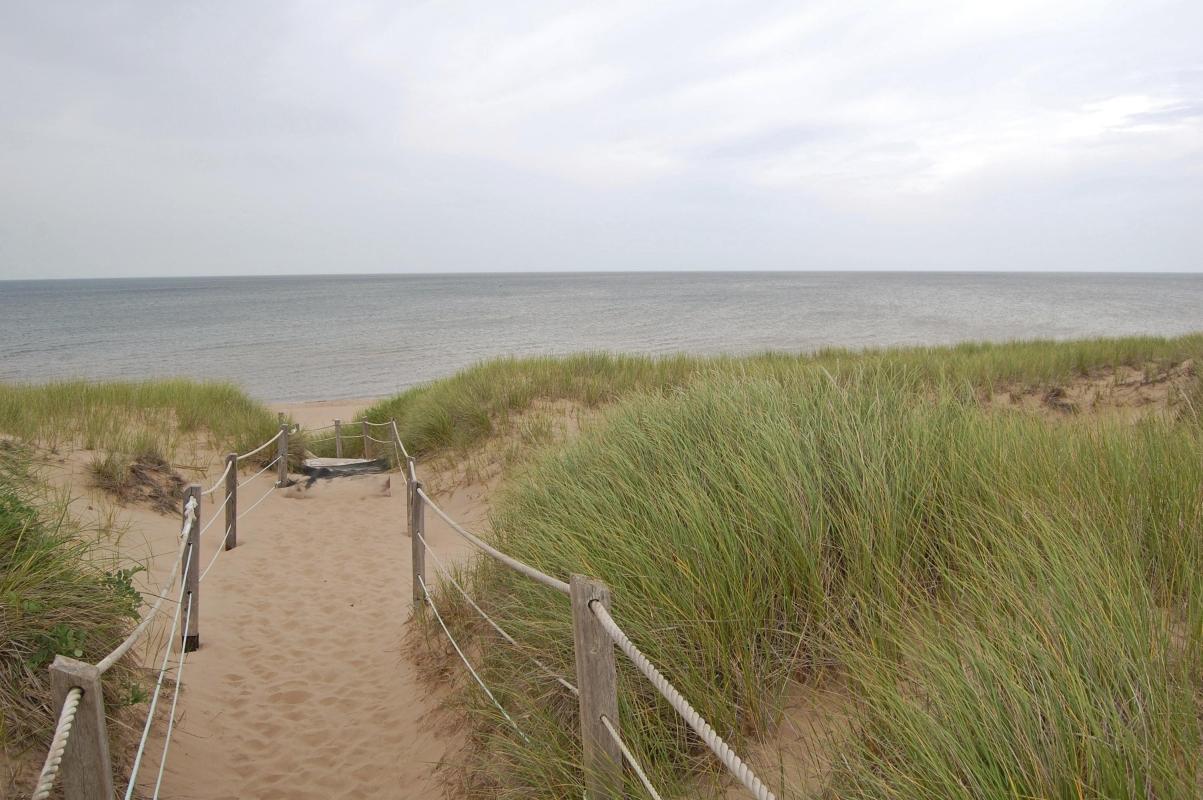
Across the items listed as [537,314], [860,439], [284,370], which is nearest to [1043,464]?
[860,439]

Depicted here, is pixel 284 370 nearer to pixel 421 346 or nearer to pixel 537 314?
pixel 421 346

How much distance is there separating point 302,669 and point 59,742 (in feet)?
12.3

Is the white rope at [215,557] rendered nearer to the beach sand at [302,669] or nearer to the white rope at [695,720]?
the beach sand at [302,669]

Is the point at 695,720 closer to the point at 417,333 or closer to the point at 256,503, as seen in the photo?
the point at 256,503

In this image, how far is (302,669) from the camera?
522 centimetres

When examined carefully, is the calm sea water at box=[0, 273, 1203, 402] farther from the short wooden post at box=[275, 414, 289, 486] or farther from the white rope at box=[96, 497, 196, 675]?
the white rope at box=[96, 497, 196, 675]

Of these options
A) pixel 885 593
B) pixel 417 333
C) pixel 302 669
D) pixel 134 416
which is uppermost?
pixel 417 333

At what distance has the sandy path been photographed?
3.85 meters

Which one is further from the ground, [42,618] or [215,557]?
[42,618]

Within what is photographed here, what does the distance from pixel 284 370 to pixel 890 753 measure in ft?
99.5

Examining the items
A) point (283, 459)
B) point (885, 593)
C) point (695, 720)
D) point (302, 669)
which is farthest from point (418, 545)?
point (283, 459)

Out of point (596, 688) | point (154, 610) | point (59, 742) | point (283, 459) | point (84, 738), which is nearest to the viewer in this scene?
point (59, 742)

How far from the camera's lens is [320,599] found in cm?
659

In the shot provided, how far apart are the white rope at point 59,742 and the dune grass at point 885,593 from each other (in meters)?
1.49
